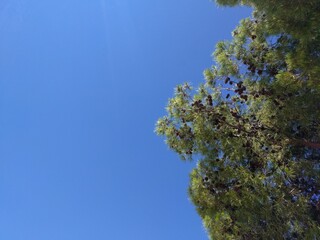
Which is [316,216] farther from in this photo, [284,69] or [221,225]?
[284,69]

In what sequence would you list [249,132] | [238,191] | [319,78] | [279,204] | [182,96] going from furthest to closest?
[182,96] → [249,132] → [238,191] → [279,204] → [319,78]

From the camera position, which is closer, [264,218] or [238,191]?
[264,218]

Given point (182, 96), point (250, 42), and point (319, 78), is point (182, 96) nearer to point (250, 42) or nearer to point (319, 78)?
point (250, 42)

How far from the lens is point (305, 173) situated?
5961 mm

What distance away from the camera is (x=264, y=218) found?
5.37m

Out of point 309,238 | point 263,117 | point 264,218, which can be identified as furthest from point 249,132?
point 309,238

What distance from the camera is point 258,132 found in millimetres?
6387

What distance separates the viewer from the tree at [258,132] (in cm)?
520

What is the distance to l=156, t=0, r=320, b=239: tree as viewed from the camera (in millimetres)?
5195

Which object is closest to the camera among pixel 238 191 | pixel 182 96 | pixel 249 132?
pixel 238 191

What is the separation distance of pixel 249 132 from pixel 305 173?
1.24 m

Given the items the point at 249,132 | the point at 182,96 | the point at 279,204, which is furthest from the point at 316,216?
the point at 182,96

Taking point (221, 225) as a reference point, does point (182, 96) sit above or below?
above

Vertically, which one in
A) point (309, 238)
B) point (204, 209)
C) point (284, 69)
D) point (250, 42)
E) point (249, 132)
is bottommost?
point (309, 238)
